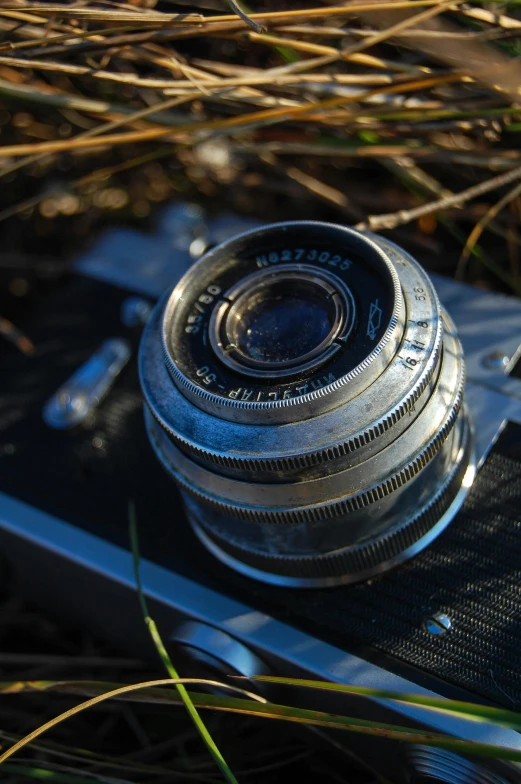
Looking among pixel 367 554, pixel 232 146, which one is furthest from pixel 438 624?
pixel 232 146

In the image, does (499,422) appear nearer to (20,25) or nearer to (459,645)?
(459,645)

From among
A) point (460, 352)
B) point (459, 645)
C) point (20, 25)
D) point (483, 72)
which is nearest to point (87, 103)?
point (20, 25)

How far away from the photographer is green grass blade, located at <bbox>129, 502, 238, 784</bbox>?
0.69 metres

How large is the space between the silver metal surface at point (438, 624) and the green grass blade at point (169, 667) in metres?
0.21

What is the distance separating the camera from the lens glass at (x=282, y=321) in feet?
2.31

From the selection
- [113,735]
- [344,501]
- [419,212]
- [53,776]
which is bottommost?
[113,735]

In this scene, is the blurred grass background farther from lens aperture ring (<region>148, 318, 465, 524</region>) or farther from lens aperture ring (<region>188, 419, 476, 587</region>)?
lens aperture ring (<region>148, 318, 465, 524</region>)

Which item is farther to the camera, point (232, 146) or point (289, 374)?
point (232, 146)

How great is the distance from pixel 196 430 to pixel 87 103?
0.60m

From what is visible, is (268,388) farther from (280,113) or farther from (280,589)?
(280,113)

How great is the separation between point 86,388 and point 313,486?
0.40 meters

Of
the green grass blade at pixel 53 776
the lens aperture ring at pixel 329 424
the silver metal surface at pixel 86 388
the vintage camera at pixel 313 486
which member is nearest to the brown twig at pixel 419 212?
the vintage camera at pixel 313 486

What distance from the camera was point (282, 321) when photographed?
728mm

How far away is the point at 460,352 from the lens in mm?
750
